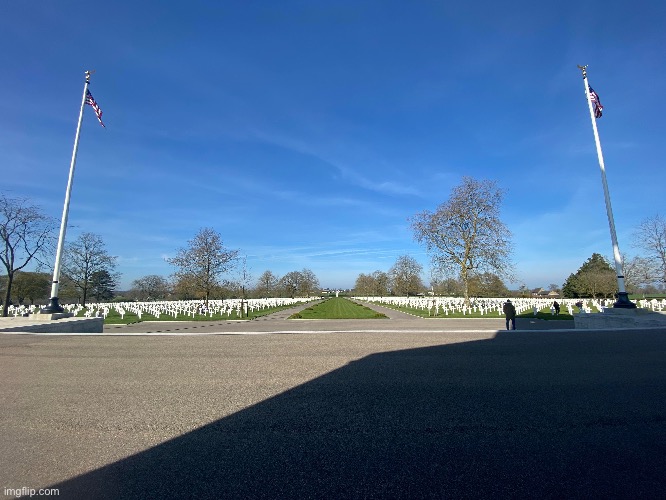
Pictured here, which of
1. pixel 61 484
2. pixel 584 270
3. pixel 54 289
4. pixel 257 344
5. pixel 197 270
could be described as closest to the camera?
pixel 61 484

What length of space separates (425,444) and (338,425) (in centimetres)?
106

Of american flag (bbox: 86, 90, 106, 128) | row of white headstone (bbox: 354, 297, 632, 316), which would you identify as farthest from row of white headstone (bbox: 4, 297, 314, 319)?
row of white headstone (bbox: 354, 297, 632, 316)

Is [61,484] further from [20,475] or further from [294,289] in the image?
[294,289]

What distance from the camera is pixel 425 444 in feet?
12.6

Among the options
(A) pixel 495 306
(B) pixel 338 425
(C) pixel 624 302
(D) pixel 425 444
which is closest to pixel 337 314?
(A) pixel 495 306

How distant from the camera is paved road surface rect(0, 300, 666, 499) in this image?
3.12 metres

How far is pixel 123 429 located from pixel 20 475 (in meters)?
1.09

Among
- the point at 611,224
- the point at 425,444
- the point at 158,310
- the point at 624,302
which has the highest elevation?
the point at 611,224

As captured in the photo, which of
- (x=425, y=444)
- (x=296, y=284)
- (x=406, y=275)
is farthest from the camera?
(x=296, y=284)

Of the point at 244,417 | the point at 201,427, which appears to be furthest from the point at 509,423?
the point at 201,427

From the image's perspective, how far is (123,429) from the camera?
4.36m

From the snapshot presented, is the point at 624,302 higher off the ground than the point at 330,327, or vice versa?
the point at 624,302

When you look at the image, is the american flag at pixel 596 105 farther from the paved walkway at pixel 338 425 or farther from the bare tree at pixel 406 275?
the bare tree at pixel 406 275

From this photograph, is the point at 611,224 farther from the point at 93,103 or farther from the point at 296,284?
the point at 296,284
